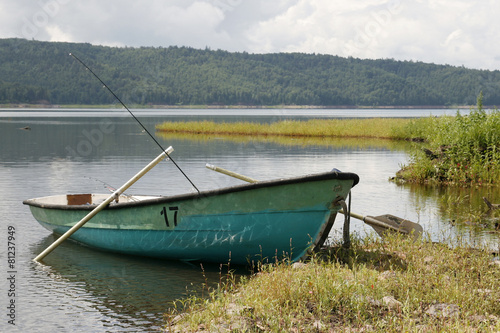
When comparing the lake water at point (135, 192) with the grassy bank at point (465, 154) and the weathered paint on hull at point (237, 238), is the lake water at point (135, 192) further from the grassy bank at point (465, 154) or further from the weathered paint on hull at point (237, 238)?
the grassy bank at point (465, 154)

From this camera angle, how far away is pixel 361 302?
24.2ft

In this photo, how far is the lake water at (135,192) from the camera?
29.6 feet

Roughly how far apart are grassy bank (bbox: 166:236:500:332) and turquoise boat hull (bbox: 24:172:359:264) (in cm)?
82

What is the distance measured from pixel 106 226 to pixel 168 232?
1621mm

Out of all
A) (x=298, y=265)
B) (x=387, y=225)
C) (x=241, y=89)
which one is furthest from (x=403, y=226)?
(x=241, y=89)

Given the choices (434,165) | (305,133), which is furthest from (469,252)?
(305,133)

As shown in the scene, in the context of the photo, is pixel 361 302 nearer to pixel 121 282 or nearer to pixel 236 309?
pixel 236 309

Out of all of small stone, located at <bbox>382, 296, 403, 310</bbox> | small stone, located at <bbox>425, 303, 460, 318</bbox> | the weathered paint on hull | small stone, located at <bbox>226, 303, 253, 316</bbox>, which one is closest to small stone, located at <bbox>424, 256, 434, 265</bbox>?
the weathered paint on hull

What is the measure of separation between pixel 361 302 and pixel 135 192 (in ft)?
46.2

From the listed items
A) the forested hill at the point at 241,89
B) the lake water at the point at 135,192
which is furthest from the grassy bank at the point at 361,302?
the forested hill at the point at 241,89

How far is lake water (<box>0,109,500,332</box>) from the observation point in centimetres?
902

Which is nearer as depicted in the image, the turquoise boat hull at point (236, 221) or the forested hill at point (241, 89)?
the turquoise boat hull at point (236, 221)

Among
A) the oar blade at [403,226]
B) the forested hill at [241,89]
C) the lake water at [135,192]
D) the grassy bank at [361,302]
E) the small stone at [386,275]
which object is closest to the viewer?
the grassy bank at [361,302]

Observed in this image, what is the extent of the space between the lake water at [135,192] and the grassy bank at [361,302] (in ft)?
4.20
